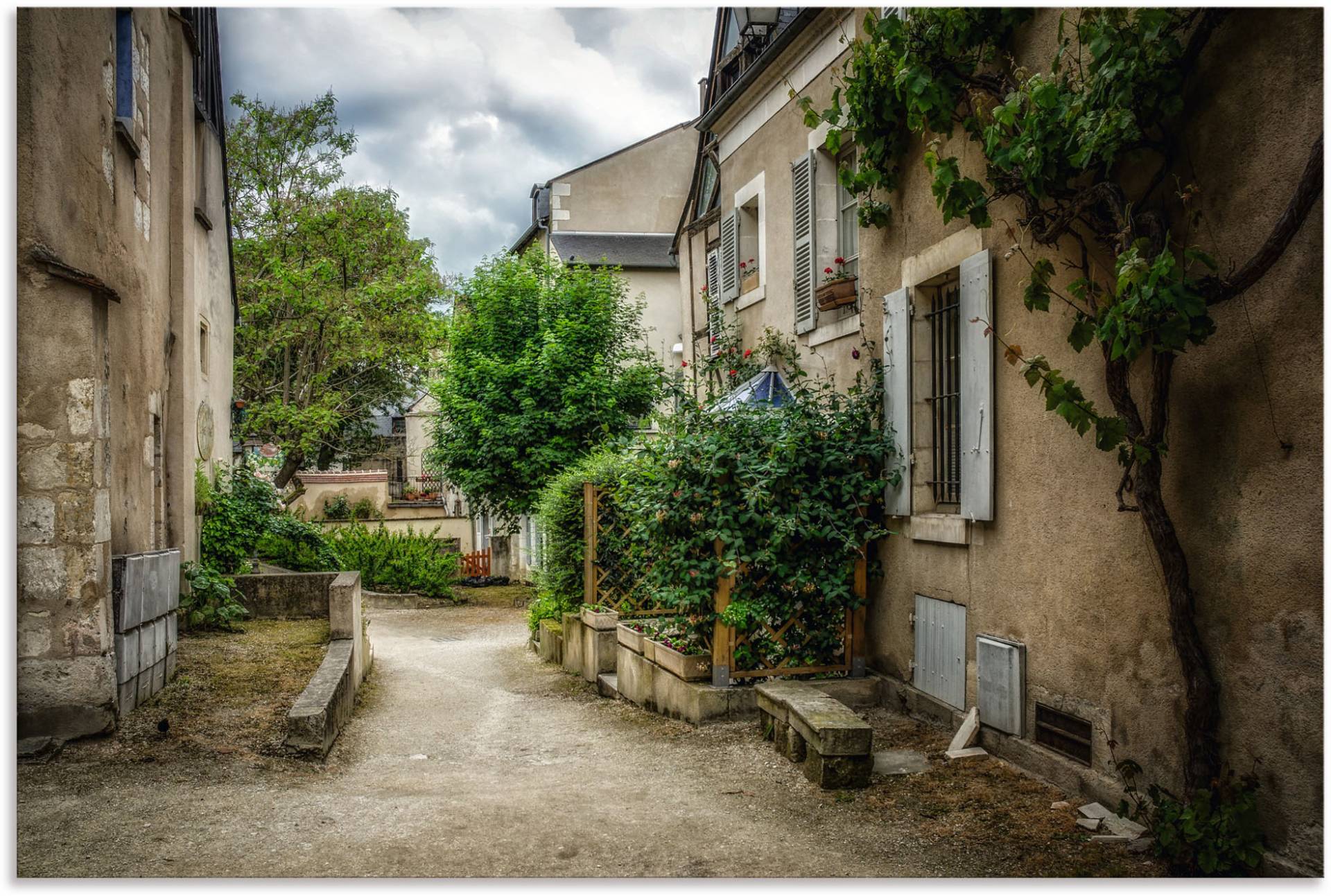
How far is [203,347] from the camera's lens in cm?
1277

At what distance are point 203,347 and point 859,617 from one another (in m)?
8.91

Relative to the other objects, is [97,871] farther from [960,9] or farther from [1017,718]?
[960,9]

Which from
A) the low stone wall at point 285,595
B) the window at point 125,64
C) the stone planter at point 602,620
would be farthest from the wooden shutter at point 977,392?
the low stone wall at point 285,595

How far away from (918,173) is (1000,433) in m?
1.99

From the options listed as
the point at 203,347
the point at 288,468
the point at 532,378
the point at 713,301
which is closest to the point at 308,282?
the point at 288,468

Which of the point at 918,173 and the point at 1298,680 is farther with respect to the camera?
the point at 918,173

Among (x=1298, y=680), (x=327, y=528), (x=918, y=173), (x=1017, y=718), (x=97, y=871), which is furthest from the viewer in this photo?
(x=327, y=528)

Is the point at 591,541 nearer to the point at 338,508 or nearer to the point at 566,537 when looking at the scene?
the point at 566,537

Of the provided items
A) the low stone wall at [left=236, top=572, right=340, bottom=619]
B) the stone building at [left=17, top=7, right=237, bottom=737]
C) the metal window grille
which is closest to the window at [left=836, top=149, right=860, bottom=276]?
A: the metal window grille

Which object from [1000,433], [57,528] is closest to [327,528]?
[57,528]

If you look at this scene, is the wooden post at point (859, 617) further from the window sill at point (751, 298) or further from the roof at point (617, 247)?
the roof at point (617, 247)

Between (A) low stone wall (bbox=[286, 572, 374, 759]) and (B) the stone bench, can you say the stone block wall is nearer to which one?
(A) low stone wall (bbox=[286, 572, 374, 759])

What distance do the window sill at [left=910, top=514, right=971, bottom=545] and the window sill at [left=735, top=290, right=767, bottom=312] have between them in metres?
3.75

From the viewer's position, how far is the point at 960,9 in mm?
5805
